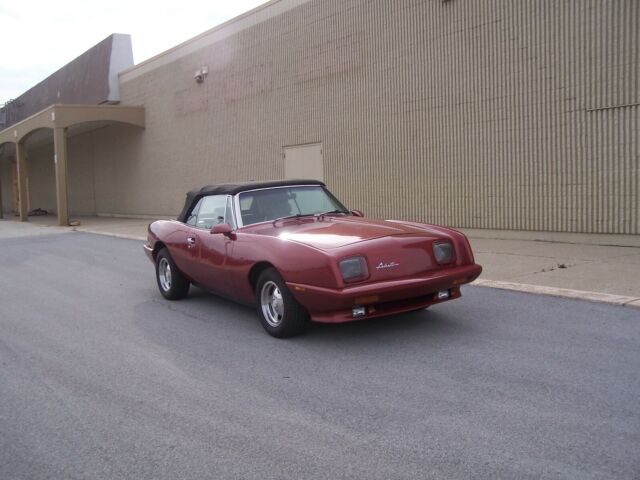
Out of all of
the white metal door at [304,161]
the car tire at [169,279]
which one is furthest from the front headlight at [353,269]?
A: the white metal door at [304,161]

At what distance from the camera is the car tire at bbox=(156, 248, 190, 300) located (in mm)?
7852

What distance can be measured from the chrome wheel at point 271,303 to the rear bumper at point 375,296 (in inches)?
15.5

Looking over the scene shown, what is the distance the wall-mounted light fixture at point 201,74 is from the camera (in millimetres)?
22472

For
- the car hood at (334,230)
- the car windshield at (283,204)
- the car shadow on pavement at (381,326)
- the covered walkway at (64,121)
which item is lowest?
the car shadow on pavement at (381,326)

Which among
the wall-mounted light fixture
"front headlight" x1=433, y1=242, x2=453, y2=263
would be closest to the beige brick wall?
the wall-mounted light fixture

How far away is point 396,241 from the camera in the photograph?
5.55 m

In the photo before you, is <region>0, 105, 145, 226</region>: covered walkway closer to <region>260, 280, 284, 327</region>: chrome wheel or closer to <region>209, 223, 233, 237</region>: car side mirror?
<region>209, 223, 233, 237</region>: car side mirror

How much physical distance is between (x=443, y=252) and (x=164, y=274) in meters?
3.91

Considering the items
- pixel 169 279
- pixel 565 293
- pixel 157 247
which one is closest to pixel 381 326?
pixel 565 293

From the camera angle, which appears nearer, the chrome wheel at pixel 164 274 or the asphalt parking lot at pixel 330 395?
the asphalt parking lot at pixel 330 395

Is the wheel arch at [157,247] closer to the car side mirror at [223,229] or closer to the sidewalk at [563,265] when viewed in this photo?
the car side mirror at [223,229]

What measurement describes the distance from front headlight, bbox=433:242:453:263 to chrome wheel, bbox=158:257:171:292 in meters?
3.66

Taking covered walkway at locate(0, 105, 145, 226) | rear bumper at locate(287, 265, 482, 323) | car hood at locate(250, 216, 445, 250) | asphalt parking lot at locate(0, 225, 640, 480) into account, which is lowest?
asphalt parking lot at locate(0, 225, 640, 480)

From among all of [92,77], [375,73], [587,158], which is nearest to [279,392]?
[587,158]
